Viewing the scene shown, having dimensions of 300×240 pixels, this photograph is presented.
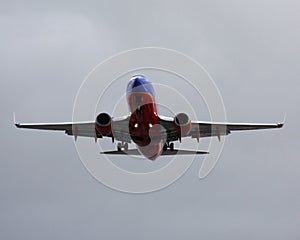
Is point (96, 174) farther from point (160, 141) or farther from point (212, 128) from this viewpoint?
point (212, 128)

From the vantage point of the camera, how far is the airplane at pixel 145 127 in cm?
4403

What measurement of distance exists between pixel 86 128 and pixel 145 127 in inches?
292

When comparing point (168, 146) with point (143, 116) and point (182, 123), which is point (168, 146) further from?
point (143, 116)

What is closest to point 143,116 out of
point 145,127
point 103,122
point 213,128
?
point 145,127

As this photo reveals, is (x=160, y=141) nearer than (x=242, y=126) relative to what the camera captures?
Yes

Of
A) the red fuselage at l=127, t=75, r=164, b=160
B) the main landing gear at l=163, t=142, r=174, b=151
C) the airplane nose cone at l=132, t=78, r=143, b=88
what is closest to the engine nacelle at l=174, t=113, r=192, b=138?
the red fuselage at l=127, t=75, r=164, b=160

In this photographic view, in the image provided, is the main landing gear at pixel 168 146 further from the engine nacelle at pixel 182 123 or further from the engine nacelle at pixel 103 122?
the engine nacelle at pixel 103 122

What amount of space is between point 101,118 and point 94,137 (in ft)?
19.0

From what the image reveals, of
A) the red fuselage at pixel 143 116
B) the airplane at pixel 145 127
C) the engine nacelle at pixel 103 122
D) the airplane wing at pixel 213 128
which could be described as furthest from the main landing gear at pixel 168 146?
the engine nacelle at pixel 103 122

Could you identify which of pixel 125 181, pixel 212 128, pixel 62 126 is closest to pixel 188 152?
pixel 212 128

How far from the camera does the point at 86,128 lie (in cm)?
4956

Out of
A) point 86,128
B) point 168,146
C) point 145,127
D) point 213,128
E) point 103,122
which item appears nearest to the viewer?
point 145,127

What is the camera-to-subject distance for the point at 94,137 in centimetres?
5019

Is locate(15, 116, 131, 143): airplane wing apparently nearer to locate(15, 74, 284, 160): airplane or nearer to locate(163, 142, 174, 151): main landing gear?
locate(15, 74, 284, 160): airplane
